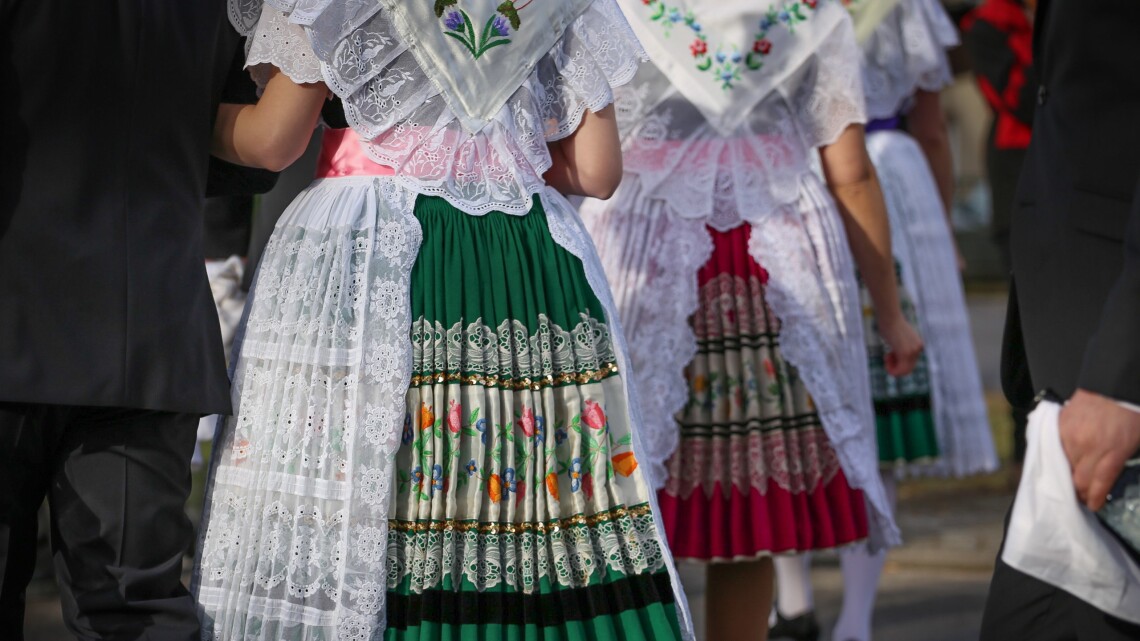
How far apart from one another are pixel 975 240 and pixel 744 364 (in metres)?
23.0

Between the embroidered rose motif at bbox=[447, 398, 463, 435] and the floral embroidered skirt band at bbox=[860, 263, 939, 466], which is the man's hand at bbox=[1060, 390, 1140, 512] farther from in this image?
the floral embroidered skirt band at bbox=[860, 263, 939, 466]

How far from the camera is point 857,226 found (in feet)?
12.0

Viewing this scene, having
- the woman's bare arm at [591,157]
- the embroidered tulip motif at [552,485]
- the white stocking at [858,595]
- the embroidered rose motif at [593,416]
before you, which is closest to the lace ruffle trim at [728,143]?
the woman's bare arm at [591,157]

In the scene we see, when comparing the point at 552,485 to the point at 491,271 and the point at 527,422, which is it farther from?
the point at 491,271

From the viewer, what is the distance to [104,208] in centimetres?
239

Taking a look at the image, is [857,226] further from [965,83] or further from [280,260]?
[965,83]

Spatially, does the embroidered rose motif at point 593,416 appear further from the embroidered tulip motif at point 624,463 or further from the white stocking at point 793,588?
the white stocking at point 793,588

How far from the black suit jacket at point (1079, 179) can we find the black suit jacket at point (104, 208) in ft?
4.54

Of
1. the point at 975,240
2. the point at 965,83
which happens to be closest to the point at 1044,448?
the point at 975,240

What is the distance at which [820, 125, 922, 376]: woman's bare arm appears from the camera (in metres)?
3.59

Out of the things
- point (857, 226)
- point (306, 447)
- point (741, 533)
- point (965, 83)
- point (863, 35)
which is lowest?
point (741, 533)

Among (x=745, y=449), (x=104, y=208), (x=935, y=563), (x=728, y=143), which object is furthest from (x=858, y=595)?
(x=104, y=208)

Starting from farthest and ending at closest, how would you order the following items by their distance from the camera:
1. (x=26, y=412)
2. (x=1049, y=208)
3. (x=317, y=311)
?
1. (x=317, y=311)
2. (x=26, y=412)
3. (x=1049, y=208)

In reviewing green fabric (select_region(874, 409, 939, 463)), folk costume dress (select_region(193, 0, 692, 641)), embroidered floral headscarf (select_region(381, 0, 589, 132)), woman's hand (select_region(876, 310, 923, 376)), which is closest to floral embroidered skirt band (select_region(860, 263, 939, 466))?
green fabric (select_region(874, 409, 939, 463))
